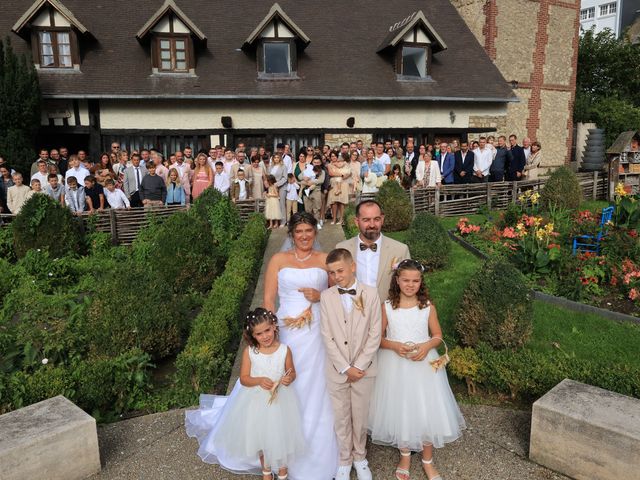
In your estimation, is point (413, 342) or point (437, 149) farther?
point (437, 149)

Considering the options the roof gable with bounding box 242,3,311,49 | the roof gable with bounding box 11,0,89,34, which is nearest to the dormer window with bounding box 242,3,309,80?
the roof gable with bounding box 242,3,311,49

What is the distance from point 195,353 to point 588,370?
13.1 feet

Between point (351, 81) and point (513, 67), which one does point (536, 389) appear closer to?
point (351, 81)

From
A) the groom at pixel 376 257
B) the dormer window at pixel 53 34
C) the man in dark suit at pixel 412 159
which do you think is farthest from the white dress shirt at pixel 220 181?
the groom at pixel 376 257

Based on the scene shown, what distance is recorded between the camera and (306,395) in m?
4.34

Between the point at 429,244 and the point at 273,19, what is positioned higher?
the point at 273,19

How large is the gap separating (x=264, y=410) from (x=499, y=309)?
3433 millimetres

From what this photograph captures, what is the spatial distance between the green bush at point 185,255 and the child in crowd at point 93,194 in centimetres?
371

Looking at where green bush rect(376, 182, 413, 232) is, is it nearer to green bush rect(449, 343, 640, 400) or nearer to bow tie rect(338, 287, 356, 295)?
green bush rect(449, 343, 640, 400)

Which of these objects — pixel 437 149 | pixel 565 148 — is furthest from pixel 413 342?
pixel 565 148

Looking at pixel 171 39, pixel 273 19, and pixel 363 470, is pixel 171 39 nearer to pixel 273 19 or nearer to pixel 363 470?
pixel 273 19

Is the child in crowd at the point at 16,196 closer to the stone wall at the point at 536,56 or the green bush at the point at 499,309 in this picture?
the green bush at the point at 499,309

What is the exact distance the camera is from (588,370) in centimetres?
538

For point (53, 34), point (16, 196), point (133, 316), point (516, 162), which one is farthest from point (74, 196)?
point (516, 162)
